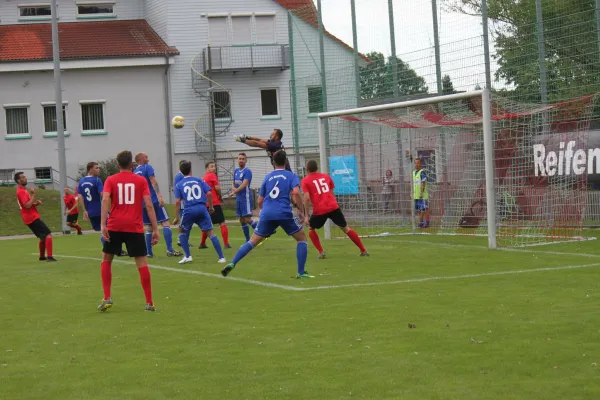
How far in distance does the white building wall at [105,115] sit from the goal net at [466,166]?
23.3m

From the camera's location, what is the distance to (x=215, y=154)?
46.0m

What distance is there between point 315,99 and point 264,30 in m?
20.0

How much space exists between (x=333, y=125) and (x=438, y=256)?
7497 millimetres

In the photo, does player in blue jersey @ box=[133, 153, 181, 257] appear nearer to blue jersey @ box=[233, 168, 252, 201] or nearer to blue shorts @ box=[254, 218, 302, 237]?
blue jersey @ box=[233, 168, 252, 201]

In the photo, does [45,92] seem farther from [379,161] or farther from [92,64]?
[379,161]

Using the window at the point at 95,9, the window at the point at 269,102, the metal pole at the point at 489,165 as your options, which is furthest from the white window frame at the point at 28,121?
the metal pole at the point at 489,165

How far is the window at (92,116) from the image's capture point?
45438mm

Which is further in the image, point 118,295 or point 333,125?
point 333,125

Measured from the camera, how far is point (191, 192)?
1716 cm

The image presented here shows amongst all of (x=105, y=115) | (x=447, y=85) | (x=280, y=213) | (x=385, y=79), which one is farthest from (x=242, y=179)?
(x=105, y=115)

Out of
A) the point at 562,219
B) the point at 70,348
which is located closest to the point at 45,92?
the point at 562,219

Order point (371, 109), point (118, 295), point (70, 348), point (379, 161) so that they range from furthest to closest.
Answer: point (379, 161) < point (371, 109) < point (118, 295) < point (70, 348)

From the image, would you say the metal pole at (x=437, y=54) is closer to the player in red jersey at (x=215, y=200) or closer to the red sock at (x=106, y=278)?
the player in red jersey at (x=215, y=200)

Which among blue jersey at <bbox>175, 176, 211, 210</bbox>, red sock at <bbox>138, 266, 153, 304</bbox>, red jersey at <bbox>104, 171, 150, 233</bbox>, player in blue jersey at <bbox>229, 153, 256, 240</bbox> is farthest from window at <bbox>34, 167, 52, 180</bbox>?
red sock at <bbox>138, 266, 153, 304</bbox>
